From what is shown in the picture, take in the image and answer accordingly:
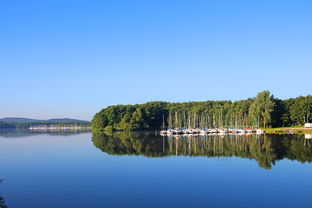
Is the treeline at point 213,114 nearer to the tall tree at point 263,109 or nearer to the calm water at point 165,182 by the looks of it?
the tall tree at point 263,109

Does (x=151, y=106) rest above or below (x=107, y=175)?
above

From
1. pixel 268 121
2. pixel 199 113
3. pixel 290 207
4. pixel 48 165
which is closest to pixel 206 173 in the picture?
pixel 290 207

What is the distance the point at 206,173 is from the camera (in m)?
30.5

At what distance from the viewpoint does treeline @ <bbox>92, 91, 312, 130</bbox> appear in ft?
333

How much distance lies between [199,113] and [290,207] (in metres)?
127

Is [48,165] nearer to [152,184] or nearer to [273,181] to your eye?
[152,184]

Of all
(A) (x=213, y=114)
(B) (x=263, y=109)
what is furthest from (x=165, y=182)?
(A) (x=213, y=114)

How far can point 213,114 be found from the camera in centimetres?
12756

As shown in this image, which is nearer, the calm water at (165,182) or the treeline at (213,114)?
the calm water at (165,182)

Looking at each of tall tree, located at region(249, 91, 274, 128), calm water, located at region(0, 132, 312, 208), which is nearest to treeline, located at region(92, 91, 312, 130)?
tall tree, located at region(249, 91, 274, 128)

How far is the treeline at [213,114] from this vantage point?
333 feet

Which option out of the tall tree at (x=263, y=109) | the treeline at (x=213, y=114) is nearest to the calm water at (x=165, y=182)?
the tall tree at (x=263, y=109)

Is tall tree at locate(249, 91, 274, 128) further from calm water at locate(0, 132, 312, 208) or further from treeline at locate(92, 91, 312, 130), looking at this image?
calm water at locate(0, 132, 312, 208)

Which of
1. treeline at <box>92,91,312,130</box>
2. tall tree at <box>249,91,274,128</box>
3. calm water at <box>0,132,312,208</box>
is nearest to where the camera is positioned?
calm water at <box>0,132,312,208</box>
